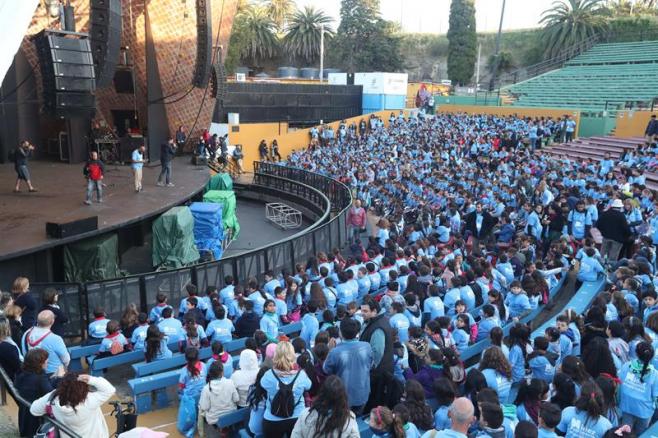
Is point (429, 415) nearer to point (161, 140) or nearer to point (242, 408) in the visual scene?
point (242, 408)

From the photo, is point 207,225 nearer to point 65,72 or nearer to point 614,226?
point 65,72

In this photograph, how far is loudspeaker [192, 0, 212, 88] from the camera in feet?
66.9

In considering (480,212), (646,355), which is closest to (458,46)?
(480,212)

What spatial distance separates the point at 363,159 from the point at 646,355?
18422mm

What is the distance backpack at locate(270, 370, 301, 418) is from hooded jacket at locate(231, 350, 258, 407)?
2.21ft

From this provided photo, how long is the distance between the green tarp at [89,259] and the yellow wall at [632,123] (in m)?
21.6

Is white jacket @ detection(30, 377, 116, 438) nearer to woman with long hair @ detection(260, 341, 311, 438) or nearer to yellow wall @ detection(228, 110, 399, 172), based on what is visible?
woman with long hair @ detection(260, 341, 311, 438)

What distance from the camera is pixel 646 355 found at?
17.7ft

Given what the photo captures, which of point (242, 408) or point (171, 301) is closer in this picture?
point (242, 408)

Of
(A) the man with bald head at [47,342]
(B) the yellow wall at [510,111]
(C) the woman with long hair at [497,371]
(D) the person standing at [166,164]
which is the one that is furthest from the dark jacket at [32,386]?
(B) the yellow wall at [510,111]

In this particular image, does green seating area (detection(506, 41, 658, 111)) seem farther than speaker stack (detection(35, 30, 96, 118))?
Yes

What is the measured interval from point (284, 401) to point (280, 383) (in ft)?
0.57

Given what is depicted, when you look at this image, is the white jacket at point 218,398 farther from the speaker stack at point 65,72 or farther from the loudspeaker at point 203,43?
the loudspeaker at point 203,43

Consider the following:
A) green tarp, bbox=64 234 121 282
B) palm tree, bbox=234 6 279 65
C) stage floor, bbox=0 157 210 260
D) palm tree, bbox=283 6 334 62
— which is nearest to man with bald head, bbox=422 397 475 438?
stage floor, bbox=0 157 210 260
